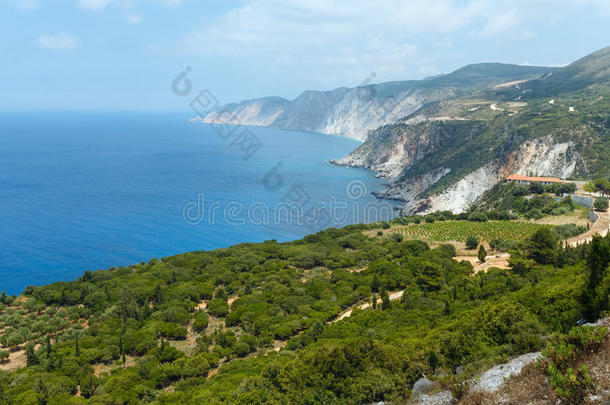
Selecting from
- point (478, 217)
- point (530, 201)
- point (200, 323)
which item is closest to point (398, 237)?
point (478, 217)

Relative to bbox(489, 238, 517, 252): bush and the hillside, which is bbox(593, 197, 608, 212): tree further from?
the hillside

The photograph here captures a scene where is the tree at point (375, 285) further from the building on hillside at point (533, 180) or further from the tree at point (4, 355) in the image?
the building on hillside at point (533, 180)

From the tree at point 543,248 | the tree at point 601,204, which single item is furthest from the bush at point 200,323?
the tree at point 601,204

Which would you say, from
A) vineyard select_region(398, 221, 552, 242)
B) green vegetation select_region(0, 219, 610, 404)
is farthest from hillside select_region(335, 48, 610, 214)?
green vegetation select_region(0, 219, 610, 404)

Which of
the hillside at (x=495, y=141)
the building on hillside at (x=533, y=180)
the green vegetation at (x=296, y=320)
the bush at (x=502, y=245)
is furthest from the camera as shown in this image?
the hillside at (x=495, y=141)

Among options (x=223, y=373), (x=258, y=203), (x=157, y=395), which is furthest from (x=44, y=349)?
(x=258, y=203)
